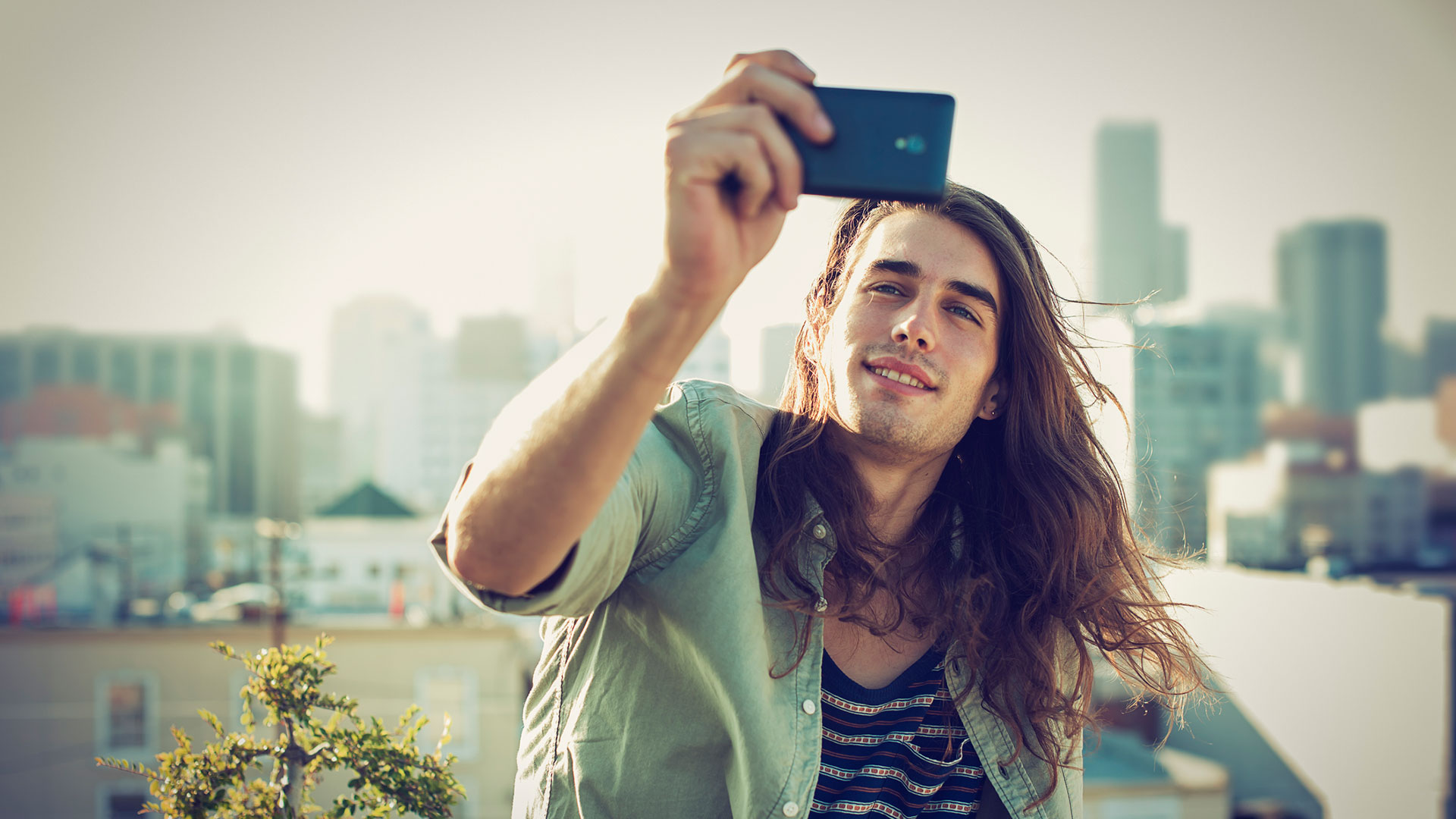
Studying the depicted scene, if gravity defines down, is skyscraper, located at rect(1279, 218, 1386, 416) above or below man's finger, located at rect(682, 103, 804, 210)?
above

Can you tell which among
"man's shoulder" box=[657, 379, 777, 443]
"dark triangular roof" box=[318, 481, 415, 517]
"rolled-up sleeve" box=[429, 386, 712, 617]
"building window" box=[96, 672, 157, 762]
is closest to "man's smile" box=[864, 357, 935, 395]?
"man's shoulder" box=[657, 379, 777, 443]

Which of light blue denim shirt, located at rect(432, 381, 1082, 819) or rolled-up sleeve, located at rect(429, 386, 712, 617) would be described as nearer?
rolled-up sleeve, located at rect(429, 386, 712, 617)

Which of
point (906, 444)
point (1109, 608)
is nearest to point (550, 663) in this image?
point (906, 444)

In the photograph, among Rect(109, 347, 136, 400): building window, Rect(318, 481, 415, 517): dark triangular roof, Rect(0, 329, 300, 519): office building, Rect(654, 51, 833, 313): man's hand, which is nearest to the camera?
Rect(654, 51, 833, 313): man's hand

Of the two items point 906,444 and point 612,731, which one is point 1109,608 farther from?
point 612,731

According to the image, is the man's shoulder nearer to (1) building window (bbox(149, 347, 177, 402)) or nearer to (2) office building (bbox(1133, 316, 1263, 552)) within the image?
(2) office building (bbox(1133, 316, 1263, 552))

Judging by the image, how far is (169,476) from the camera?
29.6m

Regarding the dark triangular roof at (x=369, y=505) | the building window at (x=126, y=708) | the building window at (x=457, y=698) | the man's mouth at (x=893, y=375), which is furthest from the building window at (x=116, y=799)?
the man's mouth at (x=893, y=375)

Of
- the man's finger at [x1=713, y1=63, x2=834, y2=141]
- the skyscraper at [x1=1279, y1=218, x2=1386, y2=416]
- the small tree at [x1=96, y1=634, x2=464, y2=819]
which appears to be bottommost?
the small tree at [x1=96, y1=634, x2=464, y2=819]

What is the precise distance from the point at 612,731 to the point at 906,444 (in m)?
0.70

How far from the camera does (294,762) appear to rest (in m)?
1.61

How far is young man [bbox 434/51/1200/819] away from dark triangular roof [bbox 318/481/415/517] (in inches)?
721

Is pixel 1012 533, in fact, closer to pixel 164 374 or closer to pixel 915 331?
pixel 915 331

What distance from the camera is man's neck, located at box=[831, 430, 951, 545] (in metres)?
1.66
